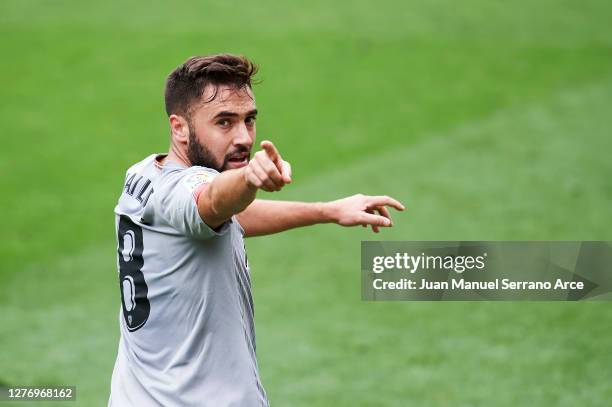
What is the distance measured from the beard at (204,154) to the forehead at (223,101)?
9cm

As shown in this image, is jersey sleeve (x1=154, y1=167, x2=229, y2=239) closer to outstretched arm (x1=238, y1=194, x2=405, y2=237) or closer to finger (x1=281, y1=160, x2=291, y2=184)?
finger (x1=281, y1=160, x2=291, y2=184)

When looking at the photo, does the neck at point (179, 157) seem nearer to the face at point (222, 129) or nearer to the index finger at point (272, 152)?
the face at point (222, 129)

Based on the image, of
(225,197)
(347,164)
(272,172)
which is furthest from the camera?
(347,164)

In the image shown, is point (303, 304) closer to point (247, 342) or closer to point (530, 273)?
point (530, 273)

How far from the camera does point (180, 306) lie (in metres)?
3.56

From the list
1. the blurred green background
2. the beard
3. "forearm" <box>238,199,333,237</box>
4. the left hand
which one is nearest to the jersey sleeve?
the beard

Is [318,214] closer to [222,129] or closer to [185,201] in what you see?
[222,129]

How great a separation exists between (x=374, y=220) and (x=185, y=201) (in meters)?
0.70

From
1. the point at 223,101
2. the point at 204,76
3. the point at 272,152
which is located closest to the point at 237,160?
the point at 223,101

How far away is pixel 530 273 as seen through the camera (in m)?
7.27

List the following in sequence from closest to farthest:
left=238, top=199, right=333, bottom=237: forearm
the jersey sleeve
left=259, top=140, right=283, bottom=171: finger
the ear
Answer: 1. left=259, top=140, right=283, bottom=171: finger
2. the jersey sleeve
3. the ear
4. left=238, top=199, right=333, bottom=237: forearm

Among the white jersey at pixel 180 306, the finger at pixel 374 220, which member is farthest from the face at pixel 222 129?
the finger at pixel 374 220

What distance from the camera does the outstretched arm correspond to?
3.60 metres

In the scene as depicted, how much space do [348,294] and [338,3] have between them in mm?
7489
